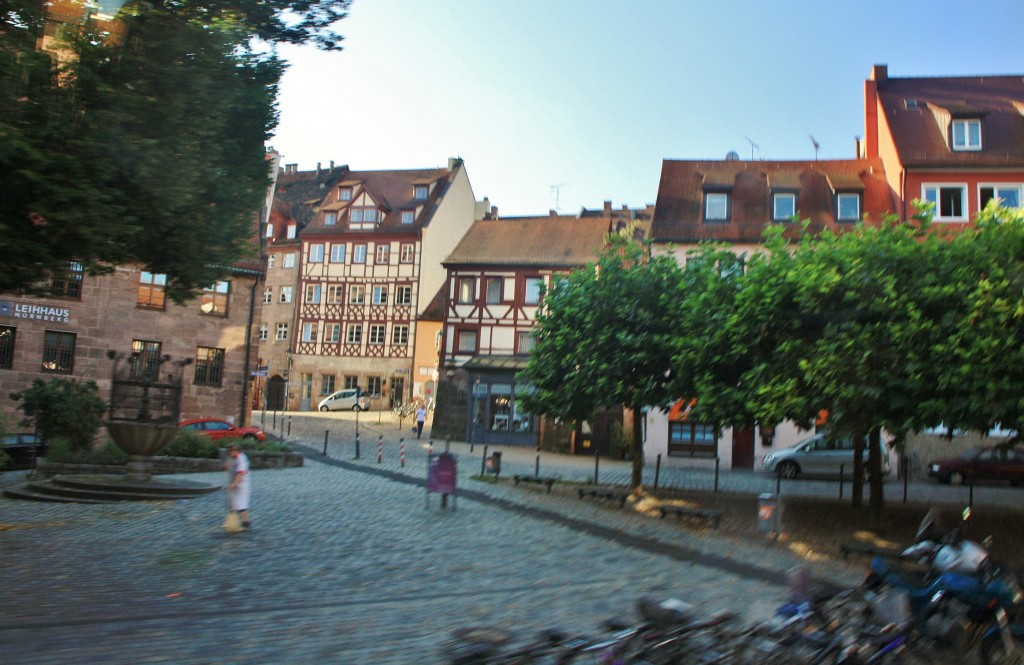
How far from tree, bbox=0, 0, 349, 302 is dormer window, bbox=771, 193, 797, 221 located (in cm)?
2739

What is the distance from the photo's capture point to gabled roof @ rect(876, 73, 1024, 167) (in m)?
33.6

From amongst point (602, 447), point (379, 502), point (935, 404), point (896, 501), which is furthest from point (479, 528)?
point (602, 447)

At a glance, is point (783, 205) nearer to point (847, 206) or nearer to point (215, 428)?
point (847, 206)

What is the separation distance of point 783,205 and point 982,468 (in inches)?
517

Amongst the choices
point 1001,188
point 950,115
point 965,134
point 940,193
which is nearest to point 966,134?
point 965,134

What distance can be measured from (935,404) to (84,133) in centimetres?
1237

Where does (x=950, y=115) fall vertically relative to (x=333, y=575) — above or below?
above

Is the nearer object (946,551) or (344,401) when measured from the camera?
(946,551)

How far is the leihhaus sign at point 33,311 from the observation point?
98.3ft

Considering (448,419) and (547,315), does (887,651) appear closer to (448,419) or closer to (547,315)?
(547,315)

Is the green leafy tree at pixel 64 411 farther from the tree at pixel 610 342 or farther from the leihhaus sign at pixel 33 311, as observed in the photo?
the tree at pixel 610 342

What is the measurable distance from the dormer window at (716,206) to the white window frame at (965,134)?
8745 millimetres

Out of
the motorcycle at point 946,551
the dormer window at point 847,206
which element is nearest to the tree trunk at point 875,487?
the motorcycle at point 946,551

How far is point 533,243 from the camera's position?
45.9 meters
